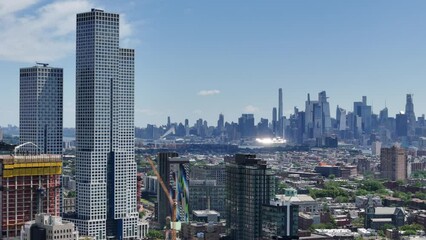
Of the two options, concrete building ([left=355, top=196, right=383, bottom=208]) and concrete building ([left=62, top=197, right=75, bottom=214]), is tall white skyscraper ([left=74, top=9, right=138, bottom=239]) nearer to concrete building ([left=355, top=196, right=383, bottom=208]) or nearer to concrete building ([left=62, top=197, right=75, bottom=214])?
concrete building ([left=62, top=197, right=75, bottom=214])

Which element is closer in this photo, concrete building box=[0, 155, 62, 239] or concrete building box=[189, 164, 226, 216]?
concrete building box=[0, 155, 62, 239]

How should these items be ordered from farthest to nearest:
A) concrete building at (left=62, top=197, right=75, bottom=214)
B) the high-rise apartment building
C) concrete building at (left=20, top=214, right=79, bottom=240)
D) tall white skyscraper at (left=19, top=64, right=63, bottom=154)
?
the high-rise apartment building < concrete building at (left=62, top=197, right=75, bottom=214) < tall white skyscraper at (left=19, top=64, right=63, bottom=154) < concrete building at (left=20, top=214, right=79, bottom=240)

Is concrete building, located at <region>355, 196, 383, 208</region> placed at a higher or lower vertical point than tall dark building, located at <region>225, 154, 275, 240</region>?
Answer: lower

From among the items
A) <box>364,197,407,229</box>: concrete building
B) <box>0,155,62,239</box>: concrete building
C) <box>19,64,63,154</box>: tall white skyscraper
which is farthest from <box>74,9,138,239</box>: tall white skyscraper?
<box>364,197,407,229</box>: concrete building

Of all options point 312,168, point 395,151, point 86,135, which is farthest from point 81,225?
point 312,168

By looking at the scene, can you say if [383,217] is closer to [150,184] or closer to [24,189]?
[150,184]

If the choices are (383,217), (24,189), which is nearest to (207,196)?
(383,217)

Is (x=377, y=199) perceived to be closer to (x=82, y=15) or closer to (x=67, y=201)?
(x=67, y=201)
